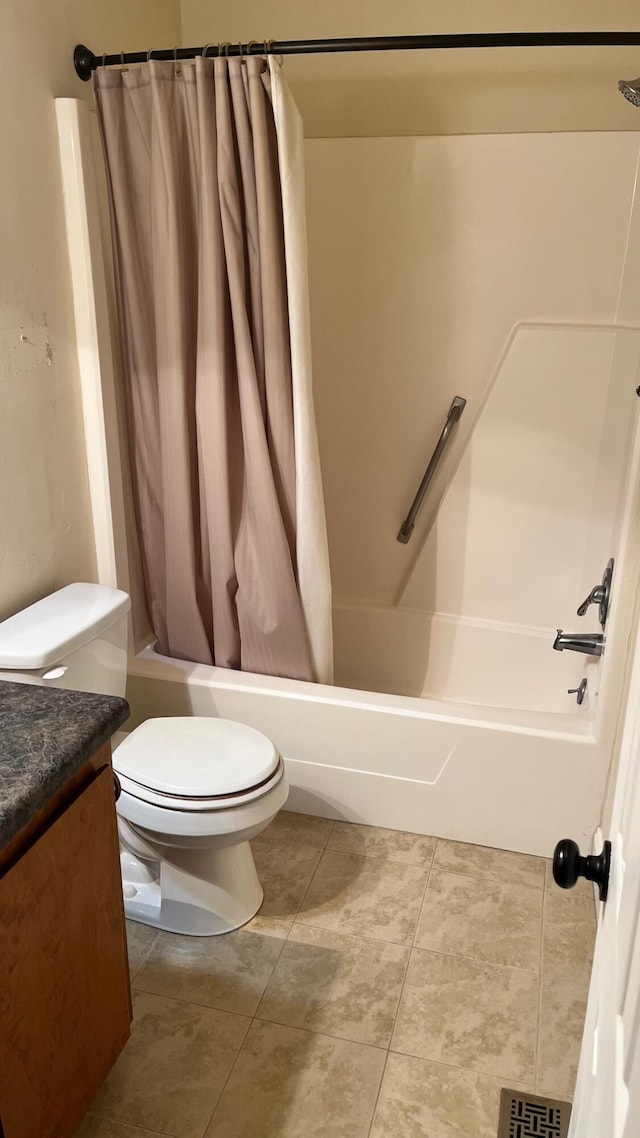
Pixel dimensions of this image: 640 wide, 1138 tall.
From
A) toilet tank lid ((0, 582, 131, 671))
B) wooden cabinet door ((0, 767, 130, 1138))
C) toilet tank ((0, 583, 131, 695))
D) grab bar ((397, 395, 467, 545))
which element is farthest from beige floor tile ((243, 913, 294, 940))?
grab bar ((397, 395, 467, 545))

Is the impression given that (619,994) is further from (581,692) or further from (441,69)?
(441,69)

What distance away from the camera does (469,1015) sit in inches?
68.7

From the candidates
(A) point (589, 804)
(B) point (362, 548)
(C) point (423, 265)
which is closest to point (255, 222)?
(C) point (423, 265)

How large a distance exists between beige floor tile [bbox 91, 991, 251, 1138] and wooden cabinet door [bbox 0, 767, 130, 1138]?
16 centimetres

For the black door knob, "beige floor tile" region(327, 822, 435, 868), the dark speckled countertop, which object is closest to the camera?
the black door knob

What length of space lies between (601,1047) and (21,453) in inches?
67.2

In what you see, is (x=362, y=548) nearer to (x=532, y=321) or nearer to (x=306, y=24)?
(x=532, y=321)

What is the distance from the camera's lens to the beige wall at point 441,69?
230cm

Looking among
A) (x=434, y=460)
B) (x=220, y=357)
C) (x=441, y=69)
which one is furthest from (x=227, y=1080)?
(x=441, y=69)

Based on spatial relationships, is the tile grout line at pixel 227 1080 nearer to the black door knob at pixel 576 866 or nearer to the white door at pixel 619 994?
the white door at pixel 619 994

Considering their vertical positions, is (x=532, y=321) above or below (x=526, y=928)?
above

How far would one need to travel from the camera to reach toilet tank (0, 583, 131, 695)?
1734mm

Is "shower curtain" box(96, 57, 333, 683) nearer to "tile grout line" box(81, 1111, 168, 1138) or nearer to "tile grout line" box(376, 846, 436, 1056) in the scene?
"tile grout line" box(376, 846, 436, 1056)

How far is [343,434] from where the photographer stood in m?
2.85
